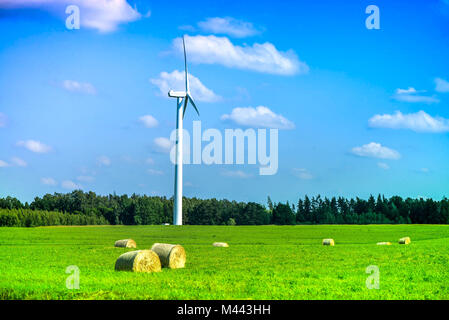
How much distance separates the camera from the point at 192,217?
12825cm

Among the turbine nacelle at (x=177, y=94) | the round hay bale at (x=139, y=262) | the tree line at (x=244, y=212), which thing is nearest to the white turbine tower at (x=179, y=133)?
the turbine nacelle at (x=177, y=94)

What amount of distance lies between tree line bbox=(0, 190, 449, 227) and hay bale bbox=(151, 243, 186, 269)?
8779 cm

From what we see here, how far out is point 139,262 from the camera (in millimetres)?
21250

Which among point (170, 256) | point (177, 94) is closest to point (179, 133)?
point (177, 94)

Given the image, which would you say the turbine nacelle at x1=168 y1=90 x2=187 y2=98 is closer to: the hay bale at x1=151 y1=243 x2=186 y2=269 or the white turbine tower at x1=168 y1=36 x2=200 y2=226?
the white turbine tower at x1=168 y1=36 x2=200 y2=226

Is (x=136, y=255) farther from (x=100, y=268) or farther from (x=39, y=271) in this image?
(x=39, y=271)

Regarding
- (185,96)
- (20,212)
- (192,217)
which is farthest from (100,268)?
(192,217)

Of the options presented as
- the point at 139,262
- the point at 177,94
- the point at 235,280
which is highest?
the point at 177,94

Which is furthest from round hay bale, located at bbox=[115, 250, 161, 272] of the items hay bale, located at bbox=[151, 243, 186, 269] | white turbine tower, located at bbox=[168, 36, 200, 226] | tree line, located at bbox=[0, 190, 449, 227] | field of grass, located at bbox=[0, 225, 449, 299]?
tree line, located at bbox=[0, 190, 449, 227]

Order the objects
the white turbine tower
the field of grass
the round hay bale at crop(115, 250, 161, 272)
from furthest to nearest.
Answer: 1. the white turbine tower
2. the round hay bale at crop(115, 250, 161, 272)
3. the field of grass

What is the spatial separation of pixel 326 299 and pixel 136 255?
29.4 ft

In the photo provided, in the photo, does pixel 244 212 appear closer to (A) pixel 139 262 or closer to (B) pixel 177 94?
(B) pixel 177 94

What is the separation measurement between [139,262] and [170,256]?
2.27m

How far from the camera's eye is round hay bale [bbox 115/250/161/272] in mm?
21172
